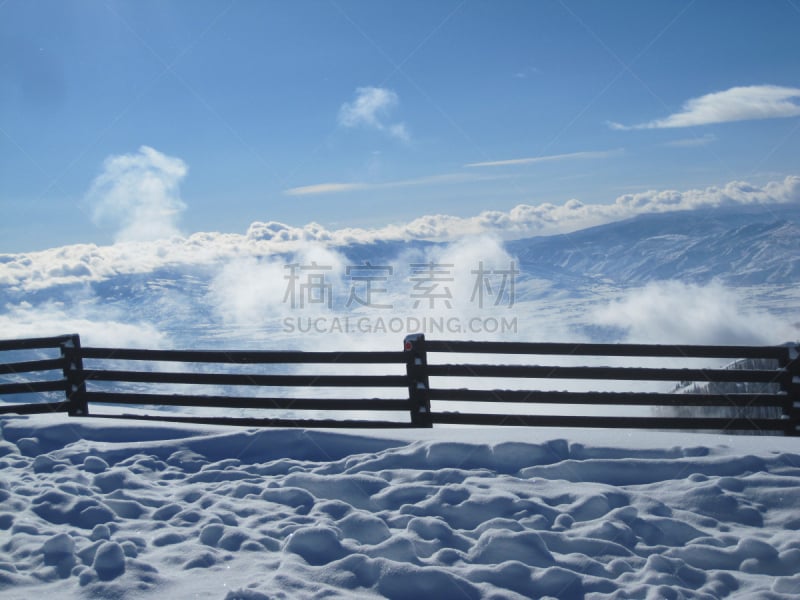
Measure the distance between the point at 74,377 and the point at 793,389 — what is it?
396 inches

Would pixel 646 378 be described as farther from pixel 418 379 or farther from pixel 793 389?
pixel 418 379

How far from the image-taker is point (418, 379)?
25.2 feet

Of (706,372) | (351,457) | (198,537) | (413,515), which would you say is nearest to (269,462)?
(351,457)

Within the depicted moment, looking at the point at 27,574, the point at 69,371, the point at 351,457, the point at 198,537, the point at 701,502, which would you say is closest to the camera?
the point at 27,574

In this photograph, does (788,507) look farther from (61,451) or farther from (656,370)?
A: (61,451)

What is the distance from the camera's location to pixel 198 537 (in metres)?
4.76

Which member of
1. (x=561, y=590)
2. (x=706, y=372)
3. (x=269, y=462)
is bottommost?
(x=561, y=590)

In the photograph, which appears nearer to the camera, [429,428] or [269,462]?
[269,462]

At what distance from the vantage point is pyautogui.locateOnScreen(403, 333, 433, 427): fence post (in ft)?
24.8

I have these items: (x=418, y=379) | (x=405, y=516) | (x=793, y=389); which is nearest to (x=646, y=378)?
(x=793, y=389)

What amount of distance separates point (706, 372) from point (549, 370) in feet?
6.28

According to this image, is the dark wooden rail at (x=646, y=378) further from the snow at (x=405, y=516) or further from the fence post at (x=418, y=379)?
the snow at (x=405, y=516)

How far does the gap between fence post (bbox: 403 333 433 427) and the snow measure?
1.52ft

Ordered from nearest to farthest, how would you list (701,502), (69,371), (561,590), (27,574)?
(561,590)
(27,574)
(701,502)
(69,371)
